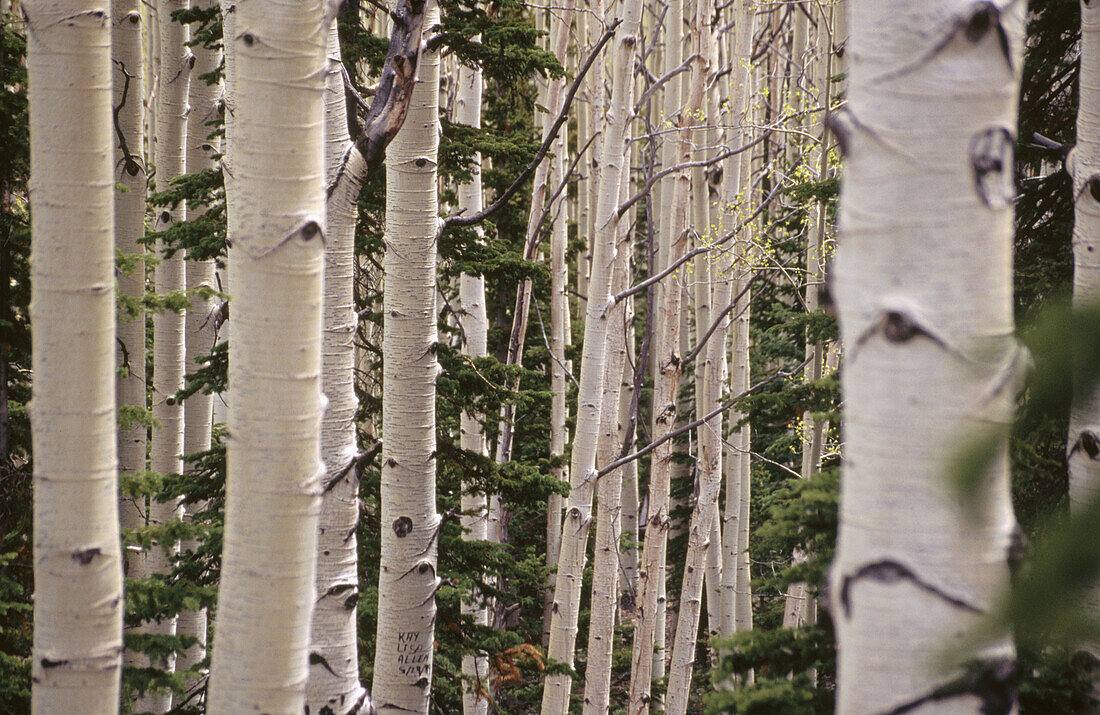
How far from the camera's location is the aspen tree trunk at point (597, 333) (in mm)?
5734

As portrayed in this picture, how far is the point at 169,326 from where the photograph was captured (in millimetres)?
5180

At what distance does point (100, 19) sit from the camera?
6.15 feet

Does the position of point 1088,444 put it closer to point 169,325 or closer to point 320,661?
point 320,661

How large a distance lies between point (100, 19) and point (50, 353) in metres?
0.81

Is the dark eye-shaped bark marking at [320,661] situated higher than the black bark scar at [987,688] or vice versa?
the black bark scar at [987,688]

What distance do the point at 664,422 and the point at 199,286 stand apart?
144 inches

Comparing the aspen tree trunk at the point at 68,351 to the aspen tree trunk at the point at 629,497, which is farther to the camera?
the aspen tree trunk at the point at 629,497

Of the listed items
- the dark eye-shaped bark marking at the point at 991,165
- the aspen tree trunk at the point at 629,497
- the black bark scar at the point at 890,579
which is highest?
the dark eye-shaped bark marking at the point at 991,165

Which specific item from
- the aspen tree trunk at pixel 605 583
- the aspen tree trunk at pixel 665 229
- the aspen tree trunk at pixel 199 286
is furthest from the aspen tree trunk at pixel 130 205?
the aspen tree trunk at pixel 665 229

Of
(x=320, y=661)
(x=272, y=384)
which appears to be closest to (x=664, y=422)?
(x=320, y=661)

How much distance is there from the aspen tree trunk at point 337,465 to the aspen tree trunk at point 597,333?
8.99ft

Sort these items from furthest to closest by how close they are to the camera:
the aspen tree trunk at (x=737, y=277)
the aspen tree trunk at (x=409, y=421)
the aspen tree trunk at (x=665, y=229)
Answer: the aspen tree trunk at (x=737, y=277)
the aspen tree trunk at (x=665, y=229)
the aspen tree trunk at (x=409, y=421)

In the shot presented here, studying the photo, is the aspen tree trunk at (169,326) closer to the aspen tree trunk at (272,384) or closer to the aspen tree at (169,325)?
the aspen tree at (169,325)

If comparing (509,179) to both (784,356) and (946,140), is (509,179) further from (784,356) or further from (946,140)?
(946,140)
